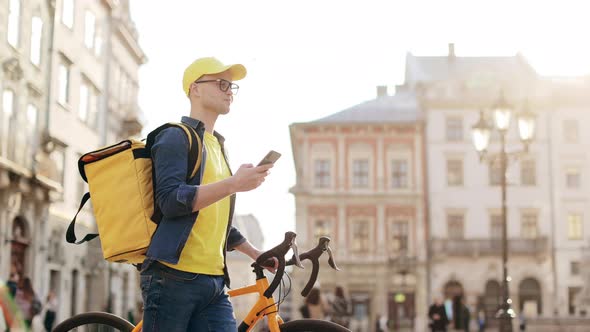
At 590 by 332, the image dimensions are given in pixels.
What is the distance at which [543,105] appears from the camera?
47969 millimetres

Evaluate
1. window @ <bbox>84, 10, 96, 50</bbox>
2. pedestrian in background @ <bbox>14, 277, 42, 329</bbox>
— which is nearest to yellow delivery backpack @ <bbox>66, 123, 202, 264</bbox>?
pedestrian in background @ <bbox>14, 277, 42, 329</bbox>

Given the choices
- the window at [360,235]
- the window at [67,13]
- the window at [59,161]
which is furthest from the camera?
the window at [360,235]

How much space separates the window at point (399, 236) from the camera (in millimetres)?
47469

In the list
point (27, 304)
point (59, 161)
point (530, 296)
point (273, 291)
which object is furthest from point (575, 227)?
→ point (273, 291)

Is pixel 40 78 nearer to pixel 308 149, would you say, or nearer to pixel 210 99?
pixel 210 99

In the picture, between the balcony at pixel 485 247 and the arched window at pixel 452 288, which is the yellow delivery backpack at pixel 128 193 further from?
the arched window at pixel 452 288

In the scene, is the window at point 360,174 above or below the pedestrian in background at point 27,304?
above

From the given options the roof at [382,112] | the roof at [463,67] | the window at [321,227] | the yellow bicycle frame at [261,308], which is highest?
the roof at [463,67]

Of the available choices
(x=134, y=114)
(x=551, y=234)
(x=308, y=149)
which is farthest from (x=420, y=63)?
(x=134, y=114)

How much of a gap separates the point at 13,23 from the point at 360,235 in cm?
3048

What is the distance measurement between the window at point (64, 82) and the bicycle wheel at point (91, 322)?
2303 cm

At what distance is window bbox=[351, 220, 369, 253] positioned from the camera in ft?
156

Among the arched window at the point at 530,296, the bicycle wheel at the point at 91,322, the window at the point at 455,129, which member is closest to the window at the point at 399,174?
the window at the point at 455,129

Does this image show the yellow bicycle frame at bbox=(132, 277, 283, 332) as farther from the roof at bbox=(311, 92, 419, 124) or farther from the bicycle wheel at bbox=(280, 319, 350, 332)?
the roof at bbox=(311, 92, 419, 124)
